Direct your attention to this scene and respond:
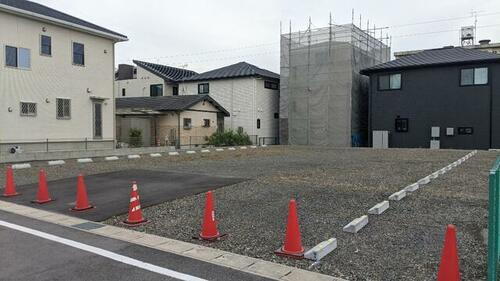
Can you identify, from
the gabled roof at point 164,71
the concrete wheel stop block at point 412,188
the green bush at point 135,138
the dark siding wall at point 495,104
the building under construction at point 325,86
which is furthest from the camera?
the gabled roof at point 164,71

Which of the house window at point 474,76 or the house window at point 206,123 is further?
the house window at point 206,123

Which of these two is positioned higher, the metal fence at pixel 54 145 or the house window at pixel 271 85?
the house window at pixel 271 85

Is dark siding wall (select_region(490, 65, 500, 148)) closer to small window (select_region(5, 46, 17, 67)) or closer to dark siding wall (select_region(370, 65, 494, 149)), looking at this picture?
dark siding wall (select_region(370, 65, 494, 149))

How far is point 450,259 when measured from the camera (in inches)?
135

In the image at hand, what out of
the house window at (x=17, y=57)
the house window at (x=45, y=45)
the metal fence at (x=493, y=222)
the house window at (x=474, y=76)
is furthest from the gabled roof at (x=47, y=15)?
the house window at (x=474, y=76)

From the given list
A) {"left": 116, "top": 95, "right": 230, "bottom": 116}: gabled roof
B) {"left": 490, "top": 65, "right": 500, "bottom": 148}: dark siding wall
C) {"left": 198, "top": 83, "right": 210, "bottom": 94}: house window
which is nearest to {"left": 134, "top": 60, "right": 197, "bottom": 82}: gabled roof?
{"left": 198, "top": 83, "right": 210, "bottom": 94}: house window

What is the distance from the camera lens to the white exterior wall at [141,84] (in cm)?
3714

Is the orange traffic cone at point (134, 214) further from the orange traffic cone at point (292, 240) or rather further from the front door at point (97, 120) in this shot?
the front door at point (97, 120)

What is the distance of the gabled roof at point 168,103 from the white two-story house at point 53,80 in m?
6.95

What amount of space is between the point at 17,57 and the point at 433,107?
78.9 ft

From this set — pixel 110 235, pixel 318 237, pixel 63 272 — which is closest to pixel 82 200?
pixel 110 235

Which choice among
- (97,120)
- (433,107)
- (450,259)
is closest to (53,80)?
(97,120)

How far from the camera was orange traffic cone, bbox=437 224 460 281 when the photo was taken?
11.1 feet

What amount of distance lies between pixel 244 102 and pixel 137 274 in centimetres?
2945
